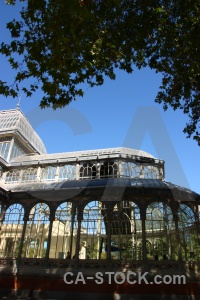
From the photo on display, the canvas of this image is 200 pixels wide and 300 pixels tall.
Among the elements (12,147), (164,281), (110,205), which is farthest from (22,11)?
(12,147)

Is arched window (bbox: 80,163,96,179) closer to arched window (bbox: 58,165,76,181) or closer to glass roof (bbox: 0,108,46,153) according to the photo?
arched window (bbox: 58,165,76,181)

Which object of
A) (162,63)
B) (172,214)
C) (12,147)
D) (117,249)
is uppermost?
(12,147)

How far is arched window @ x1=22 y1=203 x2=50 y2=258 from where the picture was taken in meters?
18.7

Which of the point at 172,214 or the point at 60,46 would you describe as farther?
the point at 172,214

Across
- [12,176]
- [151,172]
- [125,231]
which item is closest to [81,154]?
[12,176]

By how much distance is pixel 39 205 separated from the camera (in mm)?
20141

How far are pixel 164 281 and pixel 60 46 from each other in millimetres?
13916

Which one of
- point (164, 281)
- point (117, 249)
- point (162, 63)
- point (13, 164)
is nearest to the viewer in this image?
point (162, 63)

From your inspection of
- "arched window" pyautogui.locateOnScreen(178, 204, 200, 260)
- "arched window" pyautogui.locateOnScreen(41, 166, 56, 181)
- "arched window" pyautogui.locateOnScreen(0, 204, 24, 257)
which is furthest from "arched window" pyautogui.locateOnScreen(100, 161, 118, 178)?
"arched window" pyautogui.locateOnScreen(0, 204, 24, 257)

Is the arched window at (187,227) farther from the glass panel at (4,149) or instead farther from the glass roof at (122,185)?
the glass panel at (4,149)

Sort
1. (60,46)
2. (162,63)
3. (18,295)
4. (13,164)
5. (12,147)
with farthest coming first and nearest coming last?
(12,147)
(13,164)
(18,295)
(162,63)
(60,46)

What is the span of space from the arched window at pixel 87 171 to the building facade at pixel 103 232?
9cm

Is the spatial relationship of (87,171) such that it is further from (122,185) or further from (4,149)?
(4,149)

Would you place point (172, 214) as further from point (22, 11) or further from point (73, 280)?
point (22, 11)
